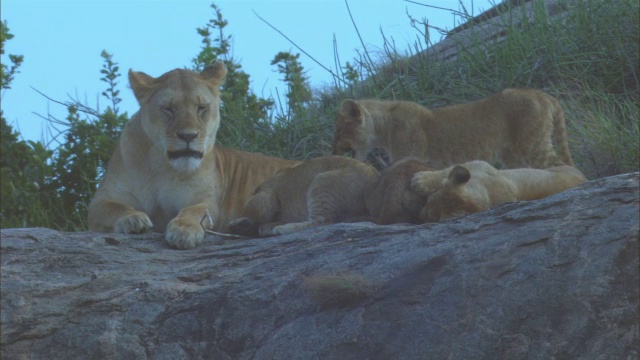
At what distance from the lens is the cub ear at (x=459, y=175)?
582cm

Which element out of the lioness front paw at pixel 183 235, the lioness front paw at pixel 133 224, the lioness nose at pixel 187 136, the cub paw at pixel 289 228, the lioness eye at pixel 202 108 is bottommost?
the cub paw at pixel 289 228

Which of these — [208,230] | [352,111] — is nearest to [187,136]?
[208,230]

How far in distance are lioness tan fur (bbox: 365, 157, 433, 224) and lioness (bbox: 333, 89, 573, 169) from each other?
2.30m

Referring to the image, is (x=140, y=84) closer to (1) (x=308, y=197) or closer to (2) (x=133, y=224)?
(2) (x=133, y=224)

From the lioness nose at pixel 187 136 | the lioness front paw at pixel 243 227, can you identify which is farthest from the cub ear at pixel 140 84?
the lioness front paw at pixel 243 227

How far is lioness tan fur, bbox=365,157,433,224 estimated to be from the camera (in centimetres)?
618

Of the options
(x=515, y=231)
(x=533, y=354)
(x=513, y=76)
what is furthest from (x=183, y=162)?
(x=513, y=76)

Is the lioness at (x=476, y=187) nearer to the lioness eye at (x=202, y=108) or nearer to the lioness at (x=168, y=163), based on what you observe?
the lioness at (x=168, y=163)

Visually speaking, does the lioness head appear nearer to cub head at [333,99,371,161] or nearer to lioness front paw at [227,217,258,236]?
lioness front paw at [227,217,258,236]

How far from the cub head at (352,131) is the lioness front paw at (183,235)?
3382 millimetres

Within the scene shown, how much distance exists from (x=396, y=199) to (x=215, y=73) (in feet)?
6.60

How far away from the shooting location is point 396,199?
6191mm

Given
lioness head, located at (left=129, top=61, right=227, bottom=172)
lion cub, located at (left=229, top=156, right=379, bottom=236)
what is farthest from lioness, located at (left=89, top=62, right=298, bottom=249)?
lion cub, located at (left=229, top=156, right=379, bottom=236)

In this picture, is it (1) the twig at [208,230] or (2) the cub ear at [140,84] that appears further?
(2) the cub ear at [140,84]
